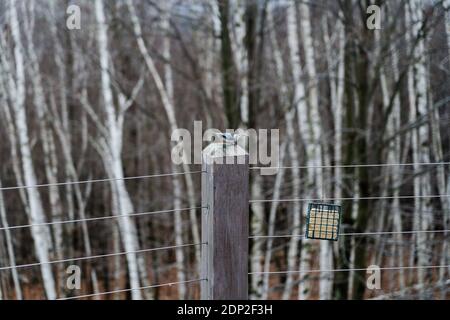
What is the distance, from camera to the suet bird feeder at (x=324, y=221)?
247 cm

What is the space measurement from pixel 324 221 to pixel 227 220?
50 centimetres

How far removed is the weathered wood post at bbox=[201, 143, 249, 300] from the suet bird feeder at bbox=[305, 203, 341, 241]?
0.37 meters

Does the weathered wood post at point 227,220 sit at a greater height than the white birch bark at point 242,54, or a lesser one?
lesser

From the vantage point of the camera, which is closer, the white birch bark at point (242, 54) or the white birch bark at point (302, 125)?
the white birch bark at point (242, 54)

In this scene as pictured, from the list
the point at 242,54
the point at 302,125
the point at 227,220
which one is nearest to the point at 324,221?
the point at 227,220

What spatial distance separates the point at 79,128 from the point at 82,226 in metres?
2.13

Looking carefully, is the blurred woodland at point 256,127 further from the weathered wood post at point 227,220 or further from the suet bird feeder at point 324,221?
the weathered wood post at point 227,220

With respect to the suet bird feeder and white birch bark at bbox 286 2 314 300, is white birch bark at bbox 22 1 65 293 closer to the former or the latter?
white birch bark at bbox 286 2 314 300

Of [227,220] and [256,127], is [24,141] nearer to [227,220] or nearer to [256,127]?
[256,127]

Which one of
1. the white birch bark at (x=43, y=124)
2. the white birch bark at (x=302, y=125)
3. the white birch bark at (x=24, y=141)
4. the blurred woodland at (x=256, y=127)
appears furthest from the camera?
the white birch bark at (x=43, y=124)

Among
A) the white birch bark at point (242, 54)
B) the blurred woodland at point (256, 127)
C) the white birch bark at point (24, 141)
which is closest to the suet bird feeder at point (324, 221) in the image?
the blurred woodland at point (256, 127)

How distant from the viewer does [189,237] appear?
11.0 metres

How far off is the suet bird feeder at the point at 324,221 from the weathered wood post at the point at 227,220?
369 millimetres
